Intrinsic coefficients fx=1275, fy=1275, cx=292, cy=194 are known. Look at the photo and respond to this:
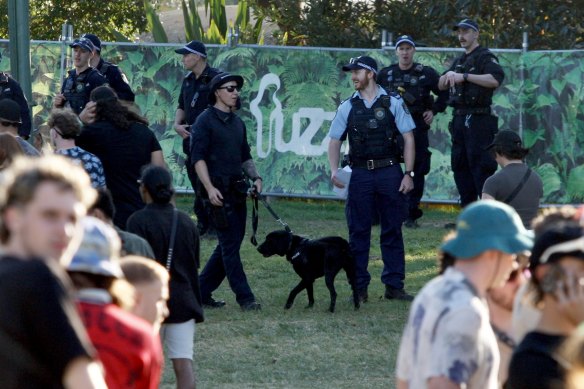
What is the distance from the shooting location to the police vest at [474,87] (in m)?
13.0

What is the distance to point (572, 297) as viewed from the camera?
12.9ft

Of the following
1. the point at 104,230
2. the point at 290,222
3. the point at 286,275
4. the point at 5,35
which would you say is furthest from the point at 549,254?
the point at 5,35

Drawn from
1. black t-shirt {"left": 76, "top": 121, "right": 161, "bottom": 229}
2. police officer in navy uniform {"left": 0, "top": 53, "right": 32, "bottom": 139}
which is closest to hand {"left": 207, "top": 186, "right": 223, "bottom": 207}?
black t-shirt {"left": 76, "top": 121, "right": 161, "bottom": 229}

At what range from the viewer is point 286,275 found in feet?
40.6

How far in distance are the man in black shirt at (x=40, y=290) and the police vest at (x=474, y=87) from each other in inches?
391

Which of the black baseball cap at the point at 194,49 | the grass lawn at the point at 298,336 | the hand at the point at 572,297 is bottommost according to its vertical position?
the grass lawn at the point at 298,336

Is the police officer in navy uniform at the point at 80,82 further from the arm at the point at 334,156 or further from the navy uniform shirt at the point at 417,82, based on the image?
the navy uniform shirt at the point at 417,82

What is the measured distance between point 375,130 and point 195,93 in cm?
282

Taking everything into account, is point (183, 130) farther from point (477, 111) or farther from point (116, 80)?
point (477, 111)

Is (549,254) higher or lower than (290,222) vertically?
higher

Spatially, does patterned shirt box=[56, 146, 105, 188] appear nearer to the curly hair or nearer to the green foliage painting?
the curly hair

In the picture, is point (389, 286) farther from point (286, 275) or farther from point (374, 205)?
point (286, 275)

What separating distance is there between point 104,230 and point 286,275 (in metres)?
8.38

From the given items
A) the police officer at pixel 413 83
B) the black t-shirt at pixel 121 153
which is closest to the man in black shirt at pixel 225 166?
the black t-shirt at pixel 121 153
